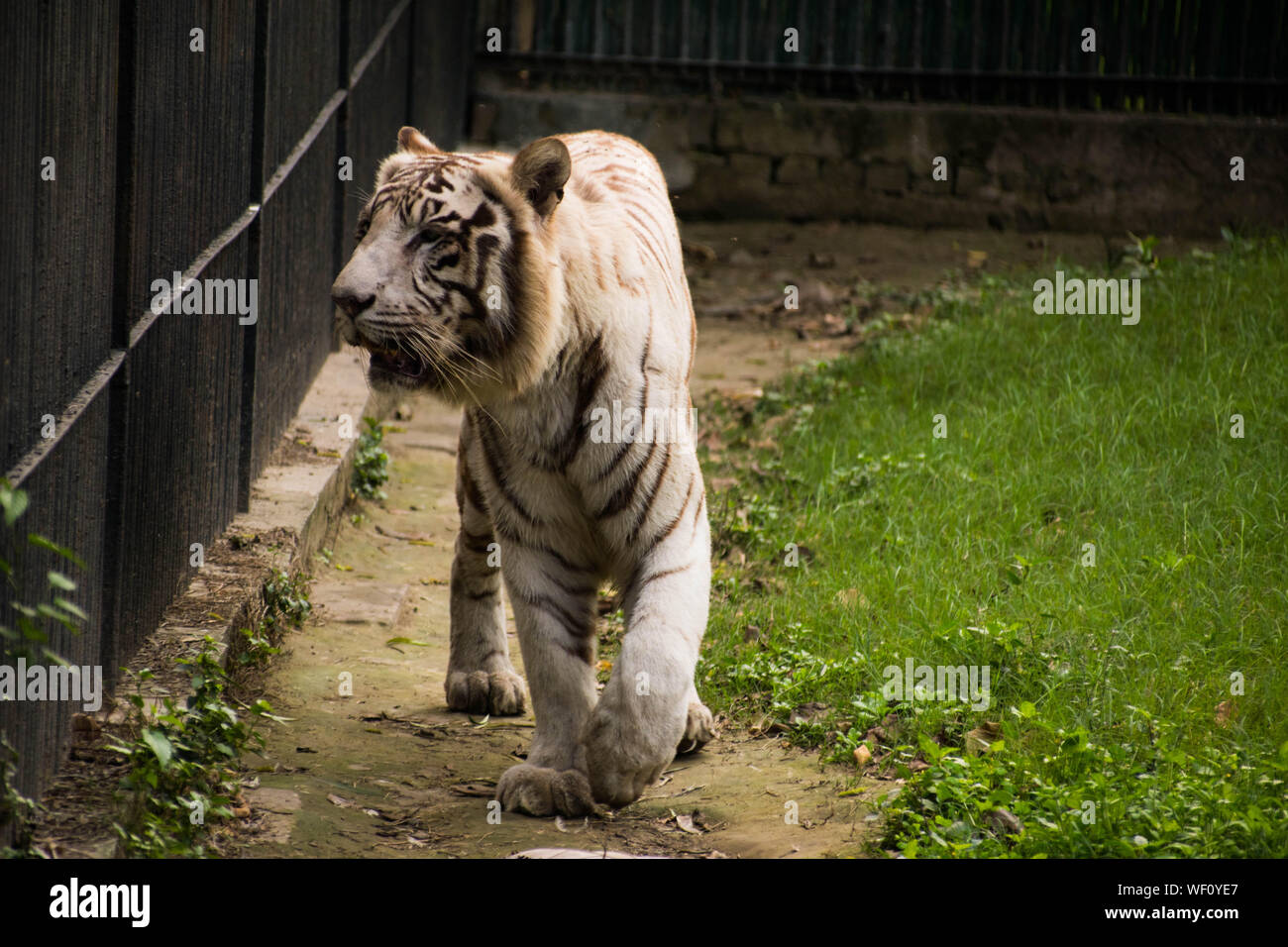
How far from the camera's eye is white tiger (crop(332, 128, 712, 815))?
3.49m

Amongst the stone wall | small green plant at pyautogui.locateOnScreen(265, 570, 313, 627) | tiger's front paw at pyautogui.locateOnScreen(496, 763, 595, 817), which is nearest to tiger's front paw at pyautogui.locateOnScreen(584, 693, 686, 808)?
tiger's front paw at pyautogui.locateOnScreen(496, 763, 595, 817)

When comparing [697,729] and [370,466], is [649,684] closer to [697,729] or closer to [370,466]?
[697,729]

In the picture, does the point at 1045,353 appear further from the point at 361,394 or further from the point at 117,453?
the point at 117,453

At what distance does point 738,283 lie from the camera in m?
9.99

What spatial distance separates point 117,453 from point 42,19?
1029mm

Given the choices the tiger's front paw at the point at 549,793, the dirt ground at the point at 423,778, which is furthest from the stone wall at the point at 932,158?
the tiger's front paw at the point at 549,793

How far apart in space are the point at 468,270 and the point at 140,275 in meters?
0.83

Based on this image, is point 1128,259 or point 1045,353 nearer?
point 1045,353

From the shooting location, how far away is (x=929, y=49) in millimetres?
11070

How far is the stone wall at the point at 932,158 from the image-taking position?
10.7 meters

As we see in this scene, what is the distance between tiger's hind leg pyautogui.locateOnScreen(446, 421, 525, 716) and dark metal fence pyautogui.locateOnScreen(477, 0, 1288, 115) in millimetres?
7535

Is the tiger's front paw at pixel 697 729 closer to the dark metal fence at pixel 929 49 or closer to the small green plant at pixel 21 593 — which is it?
the small green plant at pixel 21 593
